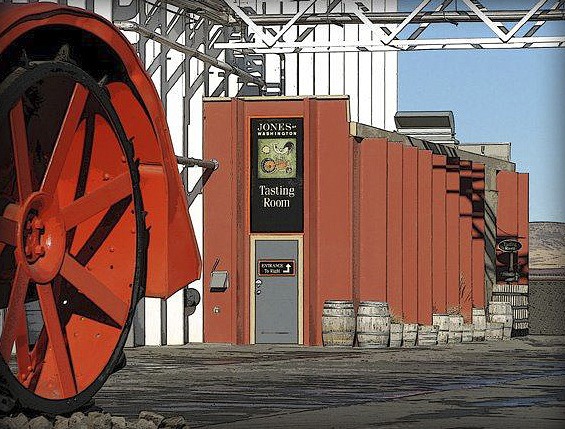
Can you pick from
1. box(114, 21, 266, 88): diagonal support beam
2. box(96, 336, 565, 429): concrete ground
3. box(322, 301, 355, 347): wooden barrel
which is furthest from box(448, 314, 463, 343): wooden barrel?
box(114, 21, 266, 88): diagonal support beam

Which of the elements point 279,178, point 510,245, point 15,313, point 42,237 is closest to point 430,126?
point 510,245

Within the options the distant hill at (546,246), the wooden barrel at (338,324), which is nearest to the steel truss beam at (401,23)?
the wooden barrel at (338,324)

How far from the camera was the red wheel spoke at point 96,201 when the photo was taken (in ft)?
26.1

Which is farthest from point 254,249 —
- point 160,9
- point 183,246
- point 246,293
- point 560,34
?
point 183,246

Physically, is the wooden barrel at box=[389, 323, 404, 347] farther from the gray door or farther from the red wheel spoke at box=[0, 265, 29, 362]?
the red wheel spoke at box=[0, 265, 29, 362]

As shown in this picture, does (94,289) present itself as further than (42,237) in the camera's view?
Yes

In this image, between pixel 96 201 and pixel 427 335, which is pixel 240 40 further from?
pixel 96 201

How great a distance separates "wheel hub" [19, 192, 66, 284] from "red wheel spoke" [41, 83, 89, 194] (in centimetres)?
21

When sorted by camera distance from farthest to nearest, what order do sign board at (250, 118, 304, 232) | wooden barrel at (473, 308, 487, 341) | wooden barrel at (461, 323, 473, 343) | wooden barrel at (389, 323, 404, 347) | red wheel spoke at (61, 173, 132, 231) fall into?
1. wooden barrel at (473, 308, 487, 341)
2. wooden barrel at (461, 323, 473, 343)
3. sign board at (250, 118, 304, 232)
4. wooden barrel at (389, 323, 404, 347)
5. red wheel spoke at (61, 173, 132, 231)

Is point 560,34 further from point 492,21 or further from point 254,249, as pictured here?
point 254,249

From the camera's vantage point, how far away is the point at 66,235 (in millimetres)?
8156

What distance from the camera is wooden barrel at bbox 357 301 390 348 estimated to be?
90.5 ft

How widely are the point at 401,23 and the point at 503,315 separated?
337 inches

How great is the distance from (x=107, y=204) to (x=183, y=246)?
23.1 inches
